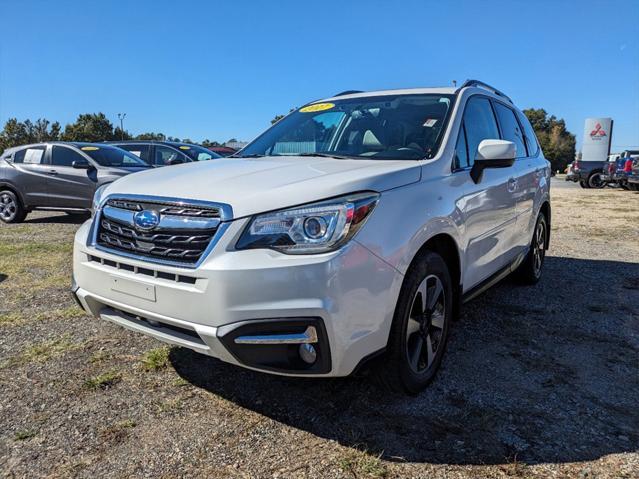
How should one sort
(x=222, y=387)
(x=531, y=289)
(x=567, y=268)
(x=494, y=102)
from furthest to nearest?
(x=567, y=268), (x=531, y=289), (x=494, y=102), (x=222, y=387)

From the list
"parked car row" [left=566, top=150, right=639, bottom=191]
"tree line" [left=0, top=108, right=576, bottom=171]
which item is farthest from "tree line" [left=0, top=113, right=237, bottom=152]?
"parked car row" [left=566, top=150, right=639, bottom=191]

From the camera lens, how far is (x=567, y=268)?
6.07 meters

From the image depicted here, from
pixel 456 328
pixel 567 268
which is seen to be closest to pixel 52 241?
pixel 456 328

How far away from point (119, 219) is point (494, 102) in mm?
3206

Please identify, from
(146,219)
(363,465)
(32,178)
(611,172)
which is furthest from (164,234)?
(611,172)

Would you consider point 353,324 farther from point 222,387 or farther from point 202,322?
point 222,387

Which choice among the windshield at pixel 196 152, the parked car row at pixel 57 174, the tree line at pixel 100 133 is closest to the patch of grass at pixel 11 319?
the parked car row at pixel 57 174

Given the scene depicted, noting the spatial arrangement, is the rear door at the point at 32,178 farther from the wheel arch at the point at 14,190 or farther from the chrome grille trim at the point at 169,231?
the chrome grille trim at the point at 169,231

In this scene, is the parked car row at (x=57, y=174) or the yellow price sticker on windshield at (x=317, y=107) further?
the parked car row at (x=57, y=174)

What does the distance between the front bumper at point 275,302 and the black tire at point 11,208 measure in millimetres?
8725

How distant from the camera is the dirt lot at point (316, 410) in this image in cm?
215

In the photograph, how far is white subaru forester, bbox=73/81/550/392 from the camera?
206cm

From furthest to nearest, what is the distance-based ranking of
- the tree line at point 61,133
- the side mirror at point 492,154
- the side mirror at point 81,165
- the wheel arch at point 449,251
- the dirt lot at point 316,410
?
1. the tree line at point 61,133
2. the side mirror at point 81,165
3. the side mirror at point 492,154
4. the wheel arch at point 449,251
5. the dirt lot at point 316,410

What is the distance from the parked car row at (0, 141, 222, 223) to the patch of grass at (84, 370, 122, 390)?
6.88 m
